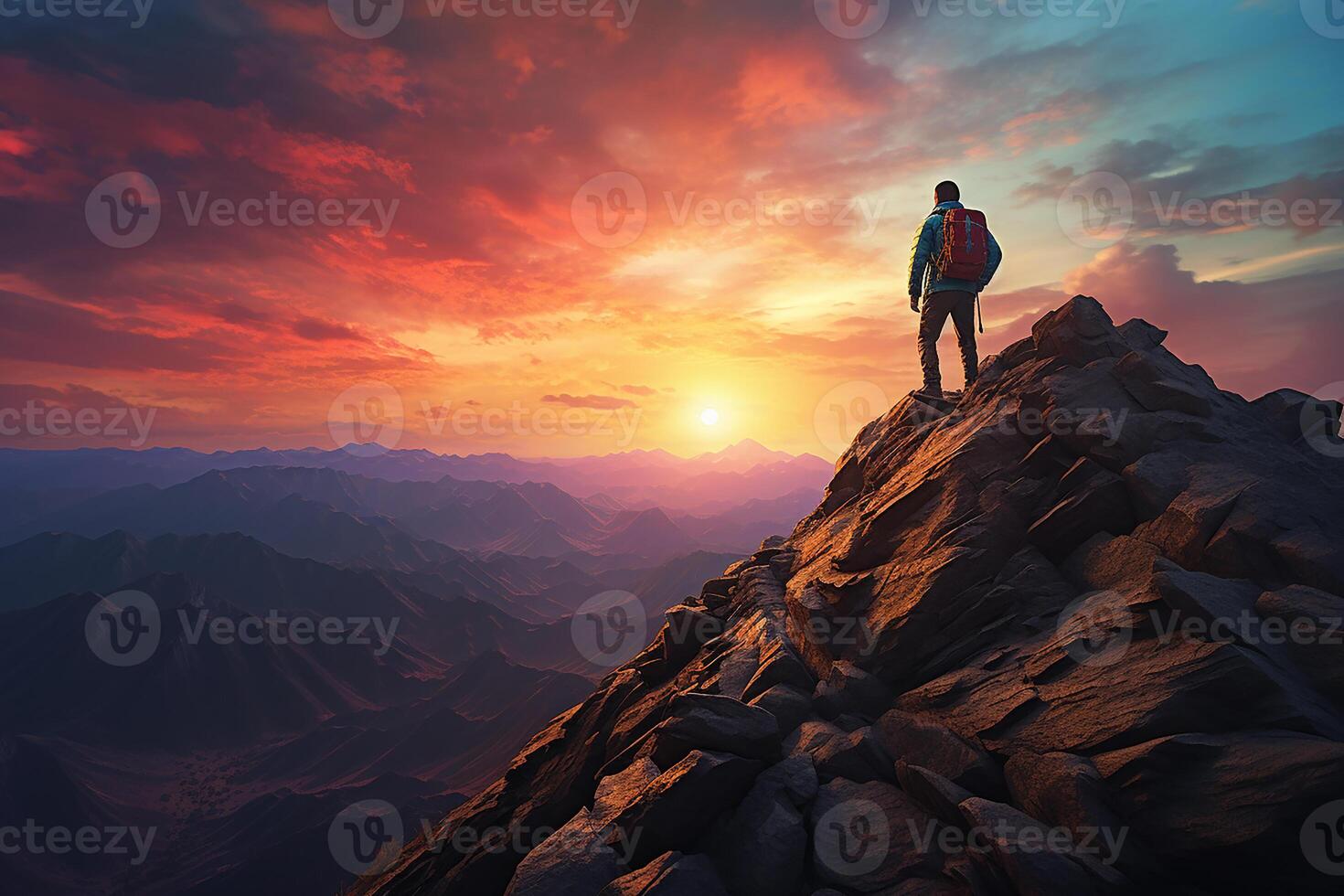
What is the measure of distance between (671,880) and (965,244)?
1951 centimetres

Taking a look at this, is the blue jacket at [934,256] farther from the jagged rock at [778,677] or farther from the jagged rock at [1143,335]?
the jagged rock at [778,677]

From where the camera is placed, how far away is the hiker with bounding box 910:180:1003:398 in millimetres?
17906

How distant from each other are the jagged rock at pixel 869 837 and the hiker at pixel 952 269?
15.0m

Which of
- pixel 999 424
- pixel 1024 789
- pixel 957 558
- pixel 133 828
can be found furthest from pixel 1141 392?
pixel 133 828

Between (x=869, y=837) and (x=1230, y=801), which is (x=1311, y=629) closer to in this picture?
(x=1230, y=801)

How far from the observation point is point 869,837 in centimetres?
855

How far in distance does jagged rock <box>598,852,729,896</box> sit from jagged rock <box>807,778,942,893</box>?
1.77m

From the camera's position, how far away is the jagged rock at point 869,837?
7.97m

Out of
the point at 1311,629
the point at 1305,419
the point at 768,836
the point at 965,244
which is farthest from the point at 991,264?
the point at 768,836

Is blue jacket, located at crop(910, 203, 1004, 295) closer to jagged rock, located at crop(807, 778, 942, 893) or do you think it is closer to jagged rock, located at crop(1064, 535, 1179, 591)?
jagged rock, located at crop(1064, 535, 1179, 591)

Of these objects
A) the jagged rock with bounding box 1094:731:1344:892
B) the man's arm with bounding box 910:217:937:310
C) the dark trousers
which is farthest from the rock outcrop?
the man's arm with bounding box 910:217:937:310

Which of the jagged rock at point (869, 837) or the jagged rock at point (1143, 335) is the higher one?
the jagged rock at point (1143, 335)

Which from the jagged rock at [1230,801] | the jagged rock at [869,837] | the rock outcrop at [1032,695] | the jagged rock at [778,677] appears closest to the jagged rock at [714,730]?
the rock outcrop at [1032,695]

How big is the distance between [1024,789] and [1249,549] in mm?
6197
